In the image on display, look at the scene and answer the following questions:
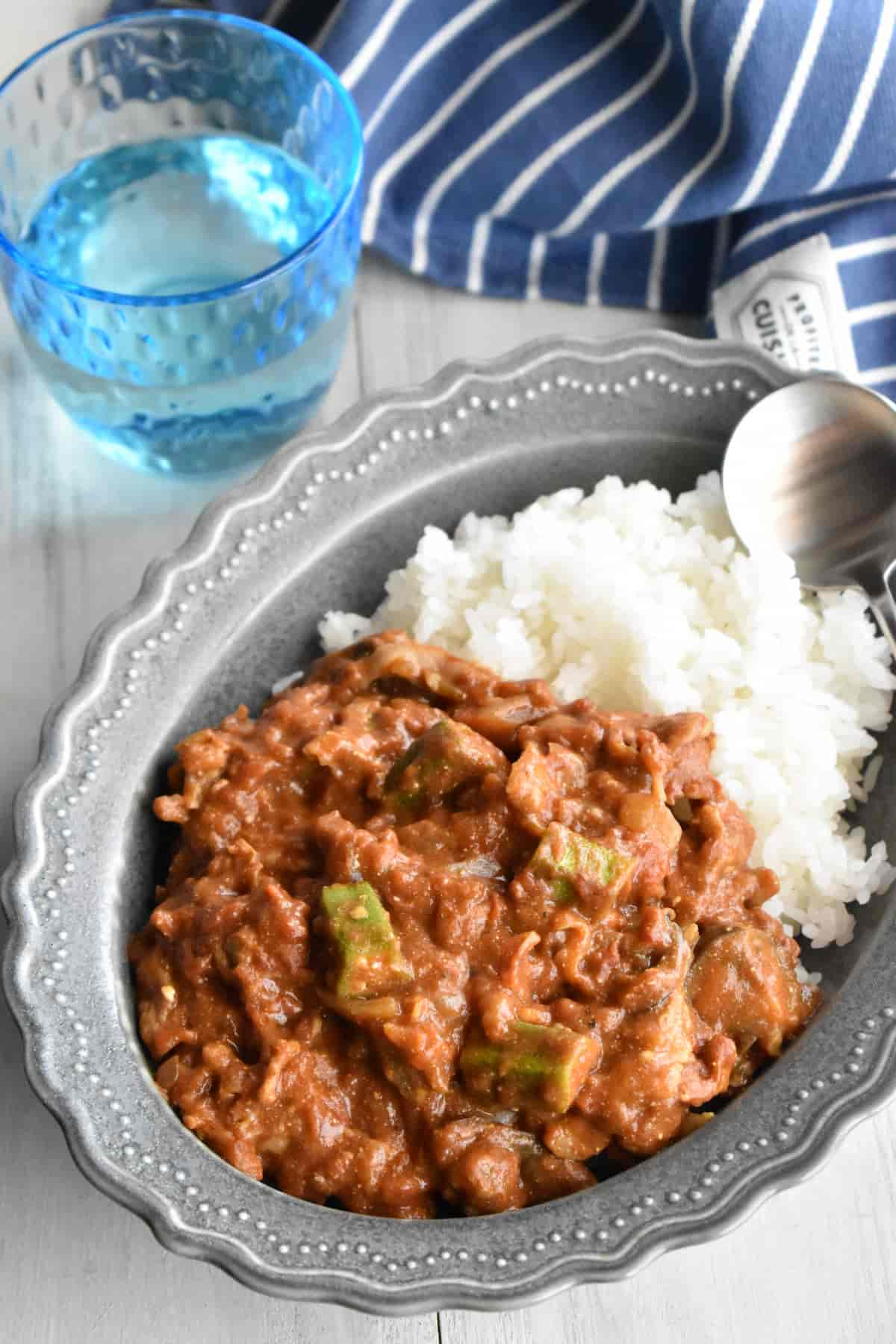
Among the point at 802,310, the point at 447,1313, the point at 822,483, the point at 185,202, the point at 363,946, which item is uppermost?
the point at 185,202

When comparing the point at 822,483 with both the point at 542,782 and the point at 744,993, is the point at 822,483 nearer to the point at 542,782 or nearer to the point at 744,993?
the point at 542,782

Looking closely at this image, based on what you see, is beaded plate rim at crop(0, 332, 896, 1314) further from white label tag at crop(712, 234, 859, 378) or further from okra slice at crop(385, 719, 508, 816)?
white label tag at crop(712, 234, 859, 378)

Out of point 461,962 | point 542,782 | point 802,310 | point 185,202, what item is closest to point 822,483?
point 802,310

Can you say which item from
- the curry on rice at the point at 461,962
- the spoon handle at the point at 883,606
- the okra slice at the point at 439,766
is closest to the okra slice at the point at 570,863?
the curry on rice at the point at 461,962

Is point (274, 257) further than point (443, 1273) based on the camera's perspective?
Yes

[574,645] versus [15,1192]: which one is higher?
[574,645]

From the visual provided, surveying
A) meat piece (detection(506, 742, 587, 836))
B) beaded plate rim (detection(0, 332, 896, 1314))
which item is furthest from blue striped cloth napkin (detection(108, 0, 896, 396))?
beaded plate rim (detection(0, 332, 896, 1314))

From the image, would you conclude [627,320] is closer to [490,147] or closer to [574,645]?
[490,147]

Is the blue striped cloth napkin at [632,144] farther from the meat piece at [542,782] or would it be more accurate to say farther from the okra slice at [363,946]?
the okra slice at [363,946]

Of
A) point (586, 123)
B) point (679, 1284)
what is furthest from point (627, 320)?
point (679, 1284)
